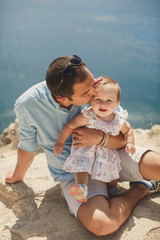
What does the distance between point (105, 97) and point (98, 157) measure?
1.55 feet

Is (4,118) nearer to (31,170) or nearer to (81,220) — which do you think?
(31,170)

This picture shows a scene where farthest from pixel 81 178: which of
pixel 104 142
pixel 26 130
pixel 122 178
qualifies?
pixel 26 130

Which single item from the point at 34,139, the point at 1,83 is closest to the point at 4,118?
the point at 1,83

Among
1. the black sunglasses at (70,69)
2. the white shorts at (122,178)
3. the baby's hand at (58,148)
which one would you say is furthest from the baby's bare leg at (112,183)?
the black sunglasses at (70,69)

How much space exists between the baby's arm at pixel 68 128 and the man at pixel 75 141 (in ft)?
0.20

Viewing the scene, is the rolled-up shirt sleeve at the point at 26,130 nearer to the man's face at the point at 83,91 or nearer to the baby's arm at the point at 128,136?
the man's face at the point at 83,91

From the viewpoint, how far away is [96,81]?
6.11 feet

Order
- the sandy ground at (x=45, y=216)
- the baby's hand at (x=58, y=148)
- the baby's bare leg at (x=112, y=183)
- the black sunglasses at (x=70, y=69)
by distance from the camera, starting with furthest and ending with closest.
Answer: the baby's bare leg at (x=112, y=183)
the baby's hand at (x=58, y=148)
the sandy ground at (x=45, y=216)
the black sunglasses at (x=70, y=69)

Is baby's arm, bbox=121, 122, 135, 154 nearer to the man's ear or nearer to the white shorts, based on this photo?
the white shorts

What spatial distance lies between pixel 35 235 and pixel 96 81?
122 cm

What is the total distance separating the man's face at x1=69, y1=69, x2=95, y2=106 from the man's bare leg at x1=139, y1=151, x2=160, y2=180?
2.17ft

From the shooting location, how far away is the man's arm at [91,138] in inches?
73.2

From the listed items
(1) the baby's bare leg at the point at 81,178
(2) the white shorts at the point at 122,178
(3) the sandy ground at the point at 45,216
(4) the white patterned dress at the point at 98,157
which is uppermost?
(4) the white patterned dress at the point at 98,157

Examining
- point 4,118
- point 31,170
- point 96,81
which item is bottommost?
point 4,118
